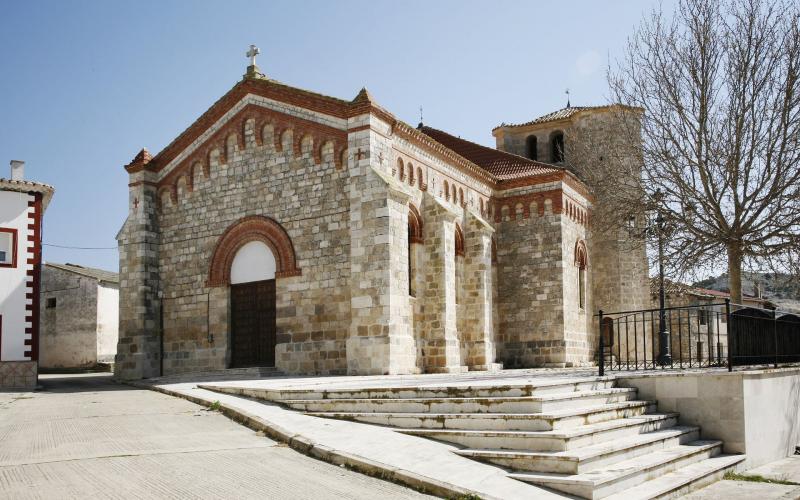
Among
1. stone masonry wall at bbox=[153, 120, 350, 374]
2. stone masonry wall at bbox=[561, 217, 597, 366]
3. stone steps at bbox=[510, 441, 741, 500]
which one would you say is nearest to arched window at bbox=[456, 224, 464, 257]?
stone masonry wall at bbox=[561, 217, 597, 366]

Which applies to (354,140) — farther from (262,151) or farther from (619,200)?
(619,200)

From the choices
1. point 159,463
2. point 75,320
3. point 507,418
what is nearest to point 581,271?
point 507,418

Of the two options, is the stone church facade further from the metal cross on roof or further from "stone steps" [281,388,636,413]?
"stone steps" [281,388,636,413]

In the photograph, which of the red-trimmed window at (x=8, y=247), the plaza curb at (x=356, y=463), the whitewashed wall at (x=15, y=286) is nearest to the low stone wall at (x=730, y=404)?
the plaza curb at (x=356, y=463)

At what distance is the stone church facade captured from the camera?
18.7 m

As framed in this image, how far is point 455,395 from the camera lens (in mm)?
10609

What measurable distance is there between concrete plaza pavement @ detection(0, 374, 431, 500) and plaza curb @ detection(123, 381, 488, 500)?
119 millimetres

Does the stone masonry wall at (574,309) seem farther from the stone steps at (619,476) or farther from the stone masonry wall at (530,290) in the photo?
the stone steps at (619,476)

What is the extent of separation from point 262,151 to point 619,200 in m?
10.0

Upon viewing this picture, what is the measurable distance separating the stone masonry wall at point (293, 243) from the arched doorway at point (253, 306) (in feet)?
1.14

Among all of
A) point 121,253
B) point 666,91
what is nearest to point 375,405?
point 666,91

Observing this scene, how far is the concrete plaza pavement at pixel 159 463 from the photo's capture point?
7180 mm

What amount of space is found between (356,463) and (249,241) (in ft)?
44.4

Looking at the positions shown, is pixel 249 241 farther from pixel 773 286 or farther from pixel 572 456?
pixel 773 286
